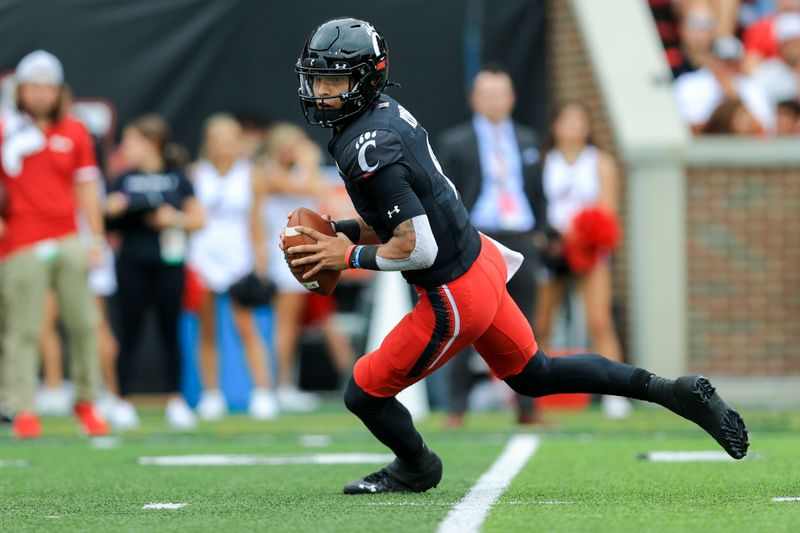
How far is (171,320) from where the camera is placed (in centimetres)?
1083

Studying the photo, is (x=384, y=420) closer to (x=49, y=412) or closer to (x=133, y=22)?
(x=49, y=412)

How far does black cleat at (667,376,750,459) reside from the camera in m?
5.64

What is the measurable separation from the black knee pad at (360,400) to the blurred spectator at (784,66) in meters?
8.63

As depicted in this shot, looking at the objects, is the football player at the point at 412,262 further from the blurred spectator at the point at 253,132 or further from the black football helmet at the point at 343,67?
the blurred spectator at the point at 253,132

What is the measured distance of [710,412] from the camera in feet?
18.7

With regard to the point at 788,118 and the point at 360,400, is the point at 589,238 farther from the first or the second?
the point at 360,400

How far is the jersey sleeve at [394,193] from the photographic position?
18.1 ft

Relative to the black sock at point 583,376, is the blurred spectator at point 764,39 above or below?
above

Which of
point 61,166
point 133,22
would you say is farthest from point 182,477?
point 133,22

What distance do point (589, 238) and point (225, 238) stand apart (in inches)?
117

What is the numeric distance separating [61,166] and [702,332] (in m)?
5.41

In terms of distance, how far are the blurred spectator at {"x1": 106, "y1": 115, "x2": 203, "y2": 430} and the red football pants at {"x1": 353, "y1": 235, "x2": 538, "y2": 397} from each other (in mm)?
4960

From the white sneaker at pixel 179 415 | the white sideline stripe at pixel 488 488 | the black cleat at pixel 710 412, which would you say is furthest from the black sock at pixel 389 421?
the white sneaker at pixel 179 415

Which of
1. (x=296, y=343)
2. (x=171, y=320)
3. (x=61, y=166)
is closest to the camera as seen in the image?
(x=61, y=166)
